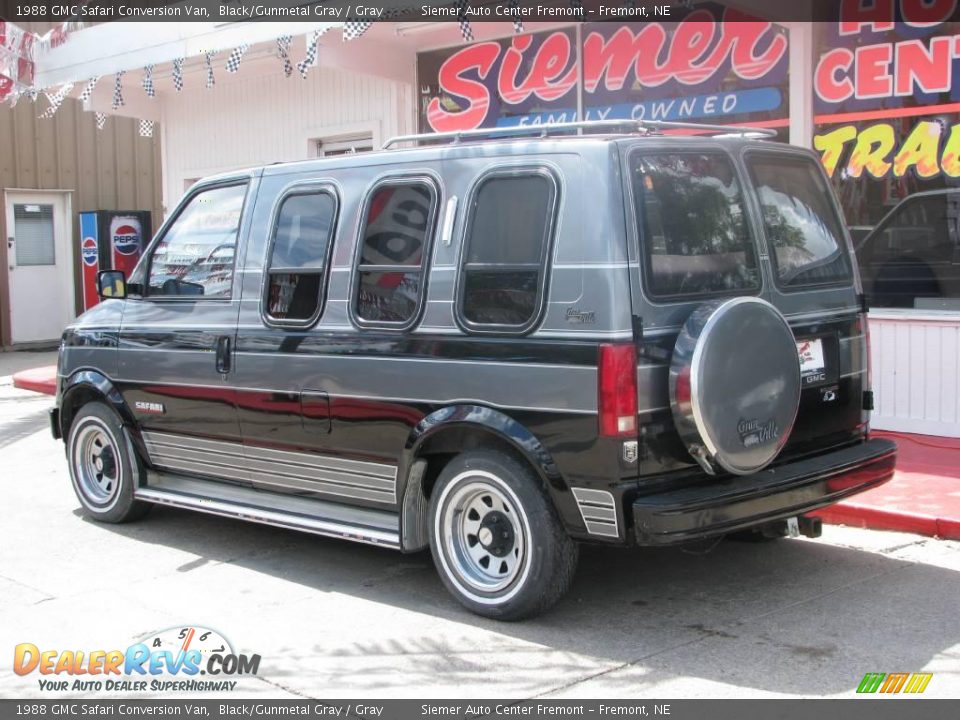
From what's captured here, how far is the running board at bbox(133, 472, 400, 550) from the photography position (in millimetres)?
5609

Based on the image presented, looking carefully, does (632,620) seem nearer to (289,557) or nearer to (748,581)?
(748,581)

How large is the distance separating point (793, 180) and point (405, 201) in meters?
1.95

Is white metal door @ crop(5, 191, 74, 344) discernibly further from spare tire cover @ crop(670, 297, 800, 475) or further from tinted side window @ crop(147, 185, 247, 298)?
spare tire cover @ crop(670, 297, 800, 475)

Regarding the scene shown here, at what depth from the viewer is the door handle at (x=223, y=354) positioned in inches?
247

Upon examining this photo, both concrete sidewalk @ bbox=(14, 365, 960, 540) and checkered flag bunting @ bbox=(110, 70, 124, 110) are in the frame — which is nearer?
concrete sidewalk @ bbox=(14, 365, 960, 540)

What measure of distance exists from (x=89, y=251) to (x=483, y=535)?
50.7 ft

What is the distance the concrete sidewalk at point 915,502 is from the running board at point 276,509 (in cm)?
280

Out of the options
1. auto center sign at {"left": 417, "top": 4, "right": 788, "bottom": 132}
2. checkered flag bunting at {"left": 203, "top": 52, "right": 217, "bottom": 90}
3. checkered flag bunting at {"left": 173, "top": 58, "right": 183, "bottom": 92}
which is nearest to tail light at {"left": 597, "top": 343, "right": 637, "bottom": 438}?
auto center sign at {"left": 417, "top": 4, "right": 788, "bottom": 132}

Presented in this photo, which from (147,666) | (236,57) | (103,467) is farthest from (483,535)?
(236,57)

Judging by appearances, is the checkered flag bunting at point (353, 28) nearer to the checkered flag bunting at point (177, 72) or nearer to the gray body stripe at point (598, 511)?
the checkered flag bunting at point (177, 72)

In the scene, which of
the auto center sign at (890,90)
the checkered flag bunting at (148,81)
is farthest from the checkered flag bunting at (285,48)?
the auto center sign at (890,90)

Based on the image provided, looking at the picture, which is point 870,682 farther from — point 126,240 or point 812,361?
point 126,240

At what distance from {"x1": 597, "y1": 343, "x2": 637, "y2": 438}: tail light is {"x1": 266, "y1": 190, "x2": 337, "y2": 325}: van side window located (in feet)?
6.11
